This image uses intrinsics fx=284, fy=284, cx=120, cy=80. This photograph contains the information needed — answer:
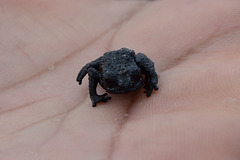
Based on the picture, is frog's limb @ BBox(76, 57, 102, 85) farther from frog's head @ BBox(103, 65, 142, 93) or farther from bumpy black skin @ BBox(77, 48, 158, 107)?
frog's head @ BBox(103, 65, 142, 93)

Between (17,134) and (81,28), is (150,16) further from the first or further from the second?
(17,134)

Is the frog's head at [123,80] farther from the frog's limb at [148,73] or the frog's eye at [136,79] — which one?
the frog's limb at [148,73]

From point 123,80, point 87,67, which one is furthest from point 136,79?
point 87,67

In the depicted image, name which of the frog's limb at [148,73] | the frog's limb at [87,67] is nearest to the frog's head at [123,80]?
the frog's limb at [148,73]

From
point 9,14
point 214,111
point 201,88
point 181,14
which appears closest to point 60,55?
point 9,14

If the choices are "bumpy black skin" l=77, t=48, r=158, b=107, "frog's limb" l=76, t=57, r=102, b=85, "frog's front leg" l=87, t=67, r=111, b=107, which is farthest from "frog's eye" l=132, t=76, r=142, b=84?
"frog's limb" l=76, t=57, r=102, b=85

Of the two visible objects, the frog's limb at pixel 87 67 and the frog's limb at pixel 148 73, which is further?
the frog's limb at pixel 87 67

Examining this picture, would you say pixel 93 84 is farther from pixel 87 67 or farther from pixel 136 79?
pixel 136 79

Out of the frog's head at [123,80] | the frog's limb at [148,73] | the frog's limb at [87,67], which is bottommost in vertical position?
the frog's limb at [148,73]

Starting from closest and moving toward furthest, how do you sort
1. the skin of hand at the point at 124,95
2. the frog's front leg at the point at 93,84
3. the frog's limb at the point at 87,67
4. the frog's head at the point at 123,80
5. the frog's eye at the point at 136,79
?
the skin of hand at the point at 124,95, the frog's head at the point at 123,80, the frog's eye at the point at 136,79, the frog's front leg at the point at 93,84, the frog's limb at the point at 87,67
